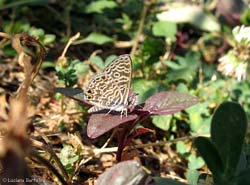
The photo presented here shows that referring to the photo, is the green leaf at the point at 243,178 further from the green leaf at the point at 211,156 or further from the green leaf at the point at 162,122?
the green leaf at the point at 162,122

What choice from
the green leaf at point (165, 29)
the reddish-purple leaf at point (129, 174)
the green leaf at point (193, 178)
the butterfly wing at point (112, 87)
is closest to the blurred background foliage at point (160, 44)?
the green leaf at point (165, 29)

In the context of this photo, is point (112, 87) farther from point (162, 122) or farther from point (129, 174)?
point (162, 122)

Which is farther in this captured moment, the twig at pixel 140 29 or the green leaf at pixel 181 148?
the twig at pixel 140 29

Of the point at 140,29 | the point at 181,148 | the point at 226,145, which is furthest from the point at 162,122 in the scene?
the point at 226,145

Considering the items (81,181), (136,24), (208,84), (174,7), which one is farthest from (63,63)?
(174,7)

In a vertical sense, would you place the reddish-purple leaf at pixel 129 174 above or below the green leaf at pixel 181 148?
below

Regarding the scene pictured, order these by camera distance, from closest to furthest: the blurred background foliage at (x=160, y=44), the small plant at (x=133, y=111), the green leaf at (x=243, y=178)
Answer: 1. the green leaf at (x=243, y=178)
2. the small plant at (x=133, y=111)
3. the blurred background foliage at (x=160, y=44)
